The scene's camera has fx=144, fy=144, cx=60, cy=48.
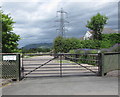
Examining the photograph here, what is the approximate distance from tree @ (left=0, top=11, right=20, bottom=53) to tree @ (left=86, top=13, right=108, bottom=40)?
119 feet

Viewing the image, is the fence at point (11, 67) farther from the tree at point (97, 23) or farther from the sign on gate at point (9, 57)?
the tree at point (97, 23)

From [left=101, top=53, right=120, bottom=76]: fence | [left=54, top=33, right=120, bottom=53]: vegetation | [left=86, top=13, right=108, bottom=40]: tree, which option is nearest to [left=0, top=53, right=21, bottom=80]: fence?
[left=101, top=53, right=120, bottom=76]: fence

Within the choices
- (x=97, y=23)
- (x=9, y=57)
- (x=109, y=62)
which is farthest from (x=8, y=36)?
(x=97, y=23)

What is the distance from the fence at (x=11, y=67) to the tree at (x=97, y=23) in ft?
126

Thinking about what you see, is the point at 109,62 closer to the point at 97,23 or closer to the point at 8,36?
the point at 8,36

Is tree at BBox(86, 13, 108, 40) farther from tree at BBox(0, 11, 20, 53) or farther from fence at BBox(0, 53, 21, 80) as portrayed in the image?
fence at BBox(0, 53, 21, 80)

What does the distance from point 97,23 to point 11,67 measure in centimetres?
3922

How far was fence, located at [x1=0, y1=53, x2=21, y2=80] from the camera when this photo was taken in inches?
314

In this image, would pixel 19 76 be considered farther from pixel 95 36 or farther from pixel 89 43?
pixel 95 36

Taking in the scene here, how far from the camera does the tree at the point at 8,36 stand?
32.9 ft

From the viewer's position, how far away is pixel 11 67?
8.04 m

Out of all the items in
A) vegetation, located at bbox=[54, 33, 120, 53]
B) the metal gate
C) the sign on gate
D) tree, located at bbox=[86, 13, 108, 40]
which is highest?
tree, located at bbox=[86, 13, 108, 40]

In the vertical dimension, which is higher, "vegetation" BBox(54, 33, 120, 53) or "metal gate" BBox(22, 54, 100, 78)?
"vegetation" BBox(54, 33, 120, 53)

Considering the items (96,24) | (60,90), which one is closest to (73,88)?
(60,90)
